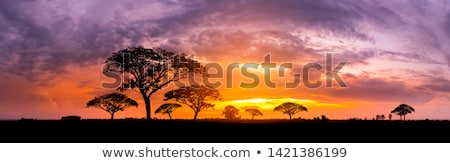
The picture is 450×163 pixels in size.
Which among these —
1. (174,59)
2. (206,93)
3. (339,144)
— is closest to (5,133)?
(339,144)

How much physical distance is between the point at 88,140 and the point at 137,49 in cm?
3876

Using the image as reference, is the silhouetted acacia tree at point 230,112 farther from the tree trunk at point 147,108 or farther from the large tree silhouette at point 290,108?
the tree trunk at point 147,108

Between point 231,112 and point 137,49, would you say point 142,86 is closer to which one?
point 137,49

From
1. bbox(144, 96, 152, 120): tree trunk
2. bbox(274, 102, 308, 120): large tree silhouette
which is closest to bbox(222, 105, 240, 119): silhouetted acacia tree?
bbox(274, 102, 308, 120): large tree silhouette

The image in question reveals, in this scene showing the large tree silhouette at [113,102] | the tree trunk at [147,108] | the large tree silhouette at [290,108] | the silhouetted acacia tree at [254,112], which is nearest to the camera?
the tree trunk at [147,108]

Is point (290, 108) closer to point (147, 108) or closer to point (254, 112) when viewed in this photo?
point (254, 112)

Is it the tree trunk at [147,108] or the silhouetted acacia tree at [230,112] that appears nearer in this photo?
the tree trunk at [147,108]

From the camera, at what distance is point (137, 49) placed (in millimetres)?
63156

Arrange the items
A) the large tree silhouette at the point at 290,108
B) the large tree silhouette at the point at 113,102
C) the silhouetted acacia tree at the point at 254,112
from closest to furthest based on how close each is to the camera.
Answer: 1. the large tree silhouette at the point at 113,102
2. the large tree silhouette at the point at 290,108
3. the silhouetted acacia tree at the point at 254,112

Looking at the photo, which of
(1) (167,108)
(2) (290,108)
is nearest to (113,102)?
(1) (167,108)

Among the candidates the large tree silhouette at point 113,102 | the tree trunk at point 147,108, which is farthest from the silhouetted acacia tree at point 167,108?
the tree trunk at point 147,108

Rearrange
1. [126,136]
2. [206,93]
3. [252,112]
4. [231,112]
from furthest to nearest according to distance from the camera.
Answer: [252,112], [231,112], [206,93], [126,136]

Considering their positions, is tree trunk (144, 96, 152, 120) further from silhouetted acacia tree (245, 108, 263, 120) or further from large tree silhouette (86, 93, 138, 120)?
silhouetted acacia tree (245, 108, 263, 120)

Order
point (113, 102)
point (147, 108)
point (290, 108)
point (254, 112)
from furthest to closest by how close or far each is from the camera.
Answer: point (254, 112), point (290, 108), point (113, 102), point (147, 108)
